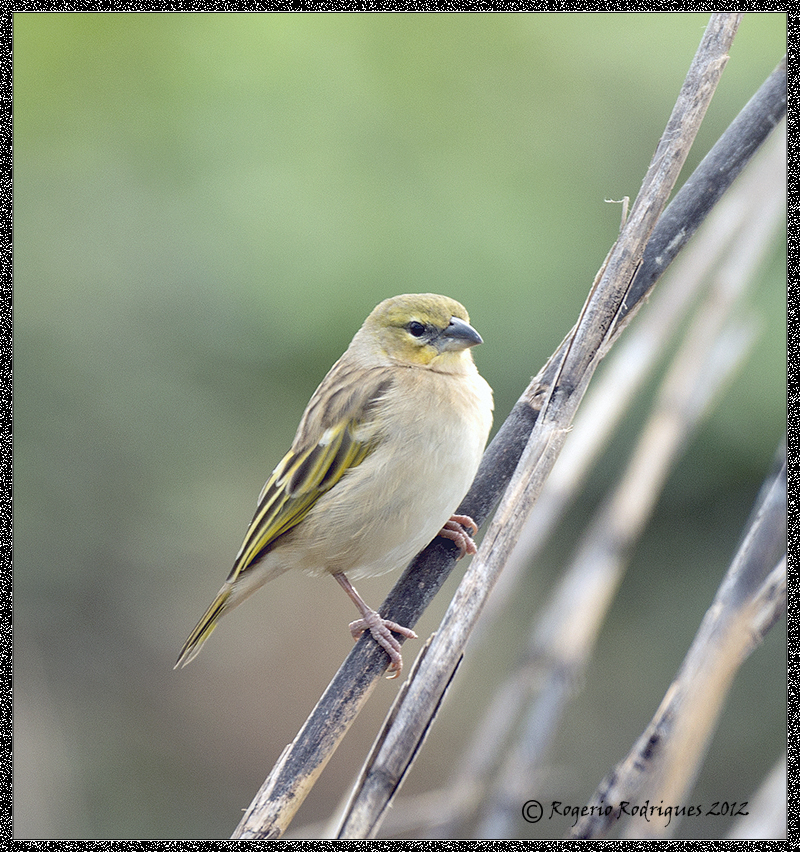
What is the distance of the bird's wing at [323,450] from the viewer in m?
2.17

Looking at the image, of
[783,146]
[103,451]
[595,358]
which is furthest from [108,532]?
[783,146]

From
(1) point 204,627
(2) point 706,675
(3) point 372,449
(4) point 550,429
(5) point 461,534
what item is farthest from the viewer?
(3) point 372,449

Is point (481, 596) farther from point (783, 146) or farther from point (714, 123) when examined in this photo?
point (714, 123)

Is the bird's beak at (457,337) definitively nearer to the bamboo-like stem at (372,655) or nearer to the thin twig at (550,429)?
the bamboo-like stem at (372,655)

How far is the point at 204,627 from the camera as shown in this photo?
205cm

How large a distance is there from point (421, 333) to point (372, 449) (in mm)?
326

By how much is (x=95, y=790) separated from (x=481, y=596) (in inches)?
95.5

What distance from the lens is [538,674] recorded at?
1589 mm

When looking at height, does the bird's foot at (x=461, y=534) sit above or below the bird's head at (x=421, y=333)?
below

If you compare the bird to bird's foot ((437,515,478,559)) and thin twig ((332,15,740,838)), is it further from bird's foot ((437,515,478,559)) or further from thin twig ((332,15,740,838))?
thin twig ((332,15,740,838))

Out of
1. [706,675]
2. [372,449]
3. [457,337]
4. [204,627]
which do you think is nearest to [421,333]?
[457,337]

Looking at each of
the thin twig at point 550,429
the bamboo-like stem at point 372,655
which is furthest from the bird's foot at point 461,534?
the thin twig at point 550,429

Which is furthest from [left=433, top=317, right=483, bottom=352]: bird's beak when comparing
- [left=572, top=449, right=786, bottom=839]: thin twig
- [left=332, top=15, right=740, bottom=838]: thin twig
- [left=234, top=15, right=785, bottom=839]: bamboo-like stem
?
[left=572, top=449, right=786, bottom=839]: thin twig

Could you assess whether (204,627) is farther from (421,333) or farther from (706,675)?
(706,675)
